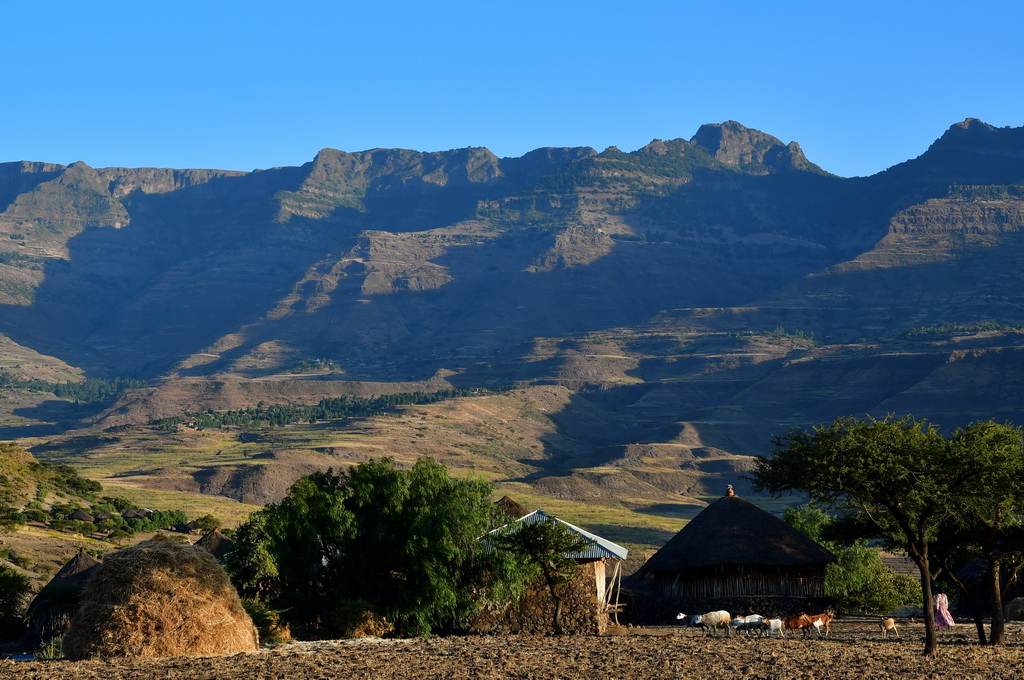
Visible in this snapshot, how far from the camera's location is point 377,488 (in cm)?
4066

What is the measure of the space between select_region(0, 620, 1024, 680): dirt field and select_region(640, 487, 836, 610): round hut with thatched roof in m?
9.11

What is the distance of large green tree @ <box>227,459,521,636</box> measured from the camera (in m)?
39.0

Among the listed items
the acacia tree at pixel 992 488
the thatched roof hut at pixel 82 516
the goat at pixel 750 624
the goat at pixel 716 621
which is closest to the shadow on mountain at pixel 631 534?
the thatched roof hut at pixel 82 516

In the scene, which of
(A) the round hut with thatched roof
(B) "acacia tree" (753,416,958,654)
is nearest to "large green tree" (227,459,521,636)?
(B) "acacia tree" (753,416,958,654)

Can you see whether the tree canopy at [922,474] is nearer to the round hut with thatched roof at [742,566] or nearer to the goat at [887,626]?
the goat at [887,626]

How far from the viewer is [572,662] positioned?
31.3 m

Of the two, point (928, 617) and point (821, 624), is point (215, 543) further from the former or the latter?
point (928, 617)

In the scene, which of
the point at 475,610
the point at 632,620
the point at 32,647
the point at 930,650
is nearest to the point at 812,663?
the point at 930,650

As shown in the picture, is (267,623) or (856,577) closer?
(267,623)

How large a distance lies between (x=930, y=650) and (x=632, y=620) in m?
16.7

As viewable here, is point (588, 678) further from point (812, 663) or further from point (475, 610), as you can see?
point (475, 610)

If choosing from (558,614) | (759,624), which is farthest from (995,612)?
(558,614)


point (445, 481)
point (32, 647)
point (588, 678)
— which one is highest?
point (445, 481)

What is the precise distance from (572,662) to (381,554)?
10418mm
